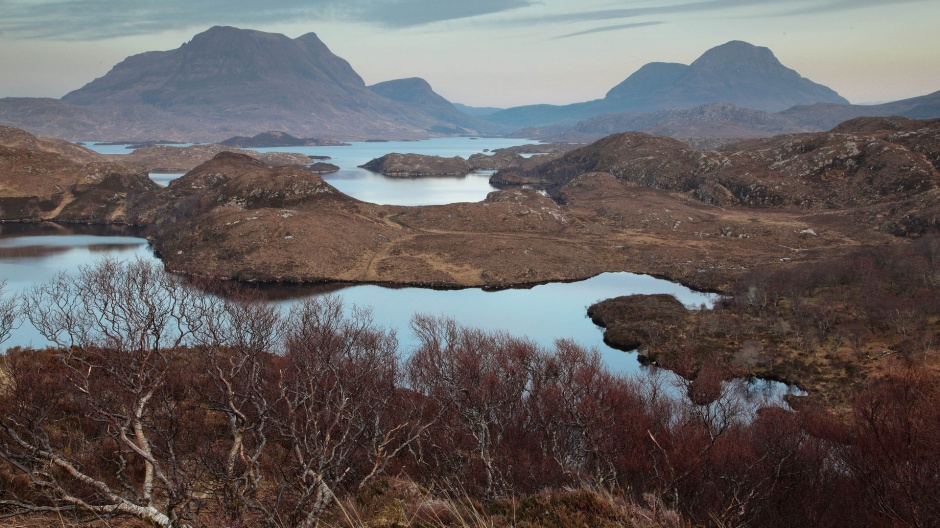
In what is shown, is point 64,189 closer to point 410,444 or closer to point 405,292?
point 405,292

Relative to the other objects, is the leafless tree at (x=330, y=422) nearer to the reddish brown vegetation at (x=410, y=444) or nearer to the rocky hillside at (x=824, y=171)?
the reddish brown vegetation at (x=410, y=444)

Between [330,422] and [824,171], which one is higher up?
[824,171]

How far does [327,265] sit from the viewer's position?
3839 inches

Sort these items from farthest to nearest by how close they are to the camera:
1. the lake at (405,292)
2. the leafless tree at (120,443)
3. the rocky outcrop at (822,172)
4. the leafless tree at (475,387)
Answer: the rocky outcrop at (822,172) < the lake at (405,292) < the leafless tree at (475,387) < the leafless tree at (120,443)

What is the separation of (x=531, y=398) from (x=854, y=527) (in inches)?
847

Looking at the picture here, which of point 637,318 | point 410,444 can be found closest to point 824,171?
point 637,318

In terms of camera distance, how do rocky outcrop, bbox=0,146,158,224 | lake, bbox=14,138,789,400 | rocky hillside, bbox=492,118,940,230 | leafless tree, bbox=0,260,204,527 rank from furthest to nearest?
rocky outcrop, bbox=0,146,158,224
rocky hillside, bbox=492,118,940,230
lake, bbox=14,138,789,400
leafless tree, bbox=0,260,204,527

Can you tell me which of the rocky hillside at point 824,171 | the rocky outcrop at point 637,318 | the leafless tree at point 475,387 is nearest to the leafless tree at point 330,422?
the leafless tree at point 475,387

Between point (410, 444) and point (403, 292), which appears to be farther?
point (403, 292)

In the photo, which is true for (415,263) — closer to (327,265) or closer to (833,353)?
(327,265)

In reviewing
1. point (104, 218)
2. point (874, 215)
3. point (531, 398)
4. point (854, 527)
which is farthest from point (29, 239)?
point (874, 215)

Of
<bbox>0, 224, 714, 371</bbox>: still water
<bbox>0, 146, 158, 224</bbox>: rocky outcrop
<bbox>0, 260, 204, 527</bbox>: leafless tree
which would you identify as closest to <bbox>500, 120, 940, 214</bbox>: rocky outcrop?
<bbox>0, 224, 714, 371</bbox>: still water

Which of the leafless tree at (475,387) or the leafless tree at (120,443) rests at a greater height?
the leafless tree at (120,443)

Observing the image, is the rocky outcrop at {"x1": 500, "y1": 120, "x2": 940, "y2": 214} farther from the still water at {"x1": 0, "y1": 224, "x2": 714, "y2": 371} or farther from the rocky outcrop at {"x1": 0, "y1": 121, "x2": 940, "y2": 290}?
the still water at {"x1": 0, "y1": 224, "x2": 714, "y2": 371}
